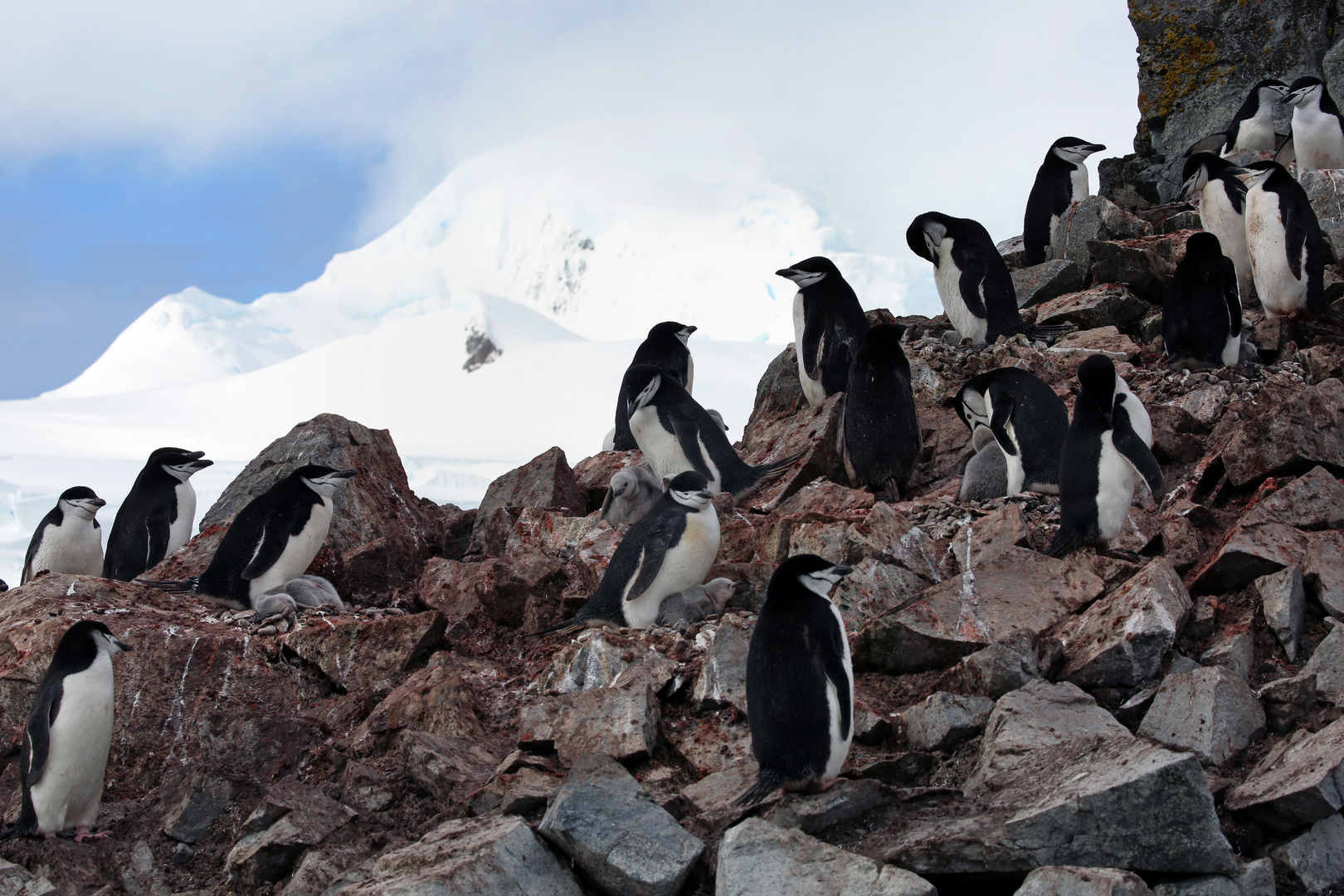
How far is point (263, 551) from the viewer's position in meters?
6.07

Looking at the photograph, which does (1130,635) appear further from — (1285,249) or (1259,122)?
(1259,122)

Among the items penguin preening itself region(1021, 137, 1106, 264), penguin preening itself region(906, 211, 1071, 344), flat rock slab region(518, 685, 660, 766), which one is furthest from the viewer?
penguin preening itself region(1021, 137, 1106, 264)

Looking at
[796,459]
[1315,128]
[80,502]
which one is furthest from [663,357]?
[1315,128]

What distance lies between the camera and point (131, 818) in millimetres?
4441

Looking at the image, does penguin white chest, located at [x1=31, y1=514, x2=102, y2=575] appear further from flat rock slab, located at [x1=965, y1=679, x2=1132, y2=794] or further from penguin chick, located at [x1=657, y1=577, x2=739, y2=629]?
flat rock slab, located at [x1=965, y1=679, x2=1132, y2=794]

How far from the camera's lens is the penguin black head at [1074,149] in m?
11.7

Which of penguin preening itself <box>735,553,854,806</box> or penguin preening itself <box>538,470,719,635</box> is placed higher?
penguin preening itself <box>538,470,719,635</box>

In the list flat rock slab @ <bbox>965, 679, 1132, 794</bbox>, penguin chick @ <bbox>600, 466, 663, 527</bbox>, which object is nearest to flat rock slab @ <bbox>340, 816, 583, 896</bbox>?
flat rock slab @ <bbox>965, 679, 1132, 794</bbox>

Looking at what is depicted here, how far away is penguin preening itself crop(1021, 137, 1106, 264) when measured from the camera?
1155 cm

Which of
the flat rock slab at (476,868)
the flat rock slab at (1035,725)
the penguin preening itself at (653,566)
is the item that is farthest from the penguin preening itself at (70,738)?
the flat rock slab at (1035,725)

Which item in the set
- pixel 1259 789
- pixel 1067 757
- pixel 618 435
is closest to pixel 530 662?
pixel 1067 757

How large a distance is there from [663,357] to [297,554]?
13.5 ft

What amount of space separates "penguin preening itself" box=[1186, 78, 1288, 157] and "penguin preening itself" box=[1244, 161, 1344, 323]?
12.8ft

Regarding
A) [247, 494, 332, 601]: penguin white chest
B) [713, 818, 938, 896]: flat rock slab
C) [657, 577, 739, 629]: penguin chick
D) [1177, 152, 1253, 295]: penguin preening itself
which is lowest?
[713, 818, 938, 896]: flat rock slab
